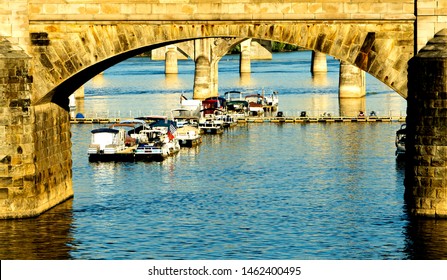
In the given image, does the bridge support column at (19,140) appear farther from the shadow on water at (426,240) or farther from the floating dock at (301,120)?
the floating dock at (301,120)

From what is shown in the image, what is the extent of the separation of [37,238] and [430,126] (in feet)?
65.8

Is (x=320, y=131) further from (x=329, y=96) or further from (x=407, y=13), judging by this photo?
(x=407, y=13)

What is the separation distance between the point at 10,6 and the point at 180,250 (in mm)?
15203

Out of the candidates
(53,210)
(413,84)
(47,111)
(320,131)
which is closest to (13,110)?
(47,111)

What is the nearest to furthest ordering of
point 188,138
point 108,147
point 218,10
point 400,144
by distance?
1. point 218,10
2. point 400,144
3. point 108,147
4. point 188,138

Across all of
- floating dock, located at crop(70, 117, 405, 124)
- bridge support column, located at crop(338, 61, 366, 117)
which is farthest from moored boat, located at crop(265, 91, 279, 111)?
floating dock, located at crop(70, 117, 405, 124)

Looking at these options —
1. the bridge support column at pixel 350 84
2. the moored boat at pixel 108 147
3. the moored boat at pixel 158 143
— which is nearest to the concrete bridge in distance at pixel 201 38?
the moored boat at pixel 108 147

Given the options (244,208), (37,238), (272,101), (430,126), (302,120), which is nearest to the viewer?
(430,126)

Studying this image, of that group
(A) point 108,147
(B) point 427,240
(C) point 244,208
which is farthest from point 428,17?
(A) point 108,147

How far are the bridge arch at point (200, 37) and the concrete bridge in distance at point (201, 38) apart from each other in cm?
5

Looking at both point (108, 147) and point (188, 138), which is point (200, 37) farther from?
point (188, 138)

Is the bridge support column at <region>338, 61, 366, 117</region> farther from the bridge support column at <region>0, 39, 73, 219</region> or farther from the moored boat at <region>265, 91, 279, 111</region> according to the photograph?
the bridge support column at <region>0, 39, 73, 219</region>

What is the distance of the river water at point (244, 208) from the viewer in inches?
2317

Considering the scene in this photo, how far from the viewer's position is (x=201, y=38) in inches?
2367
